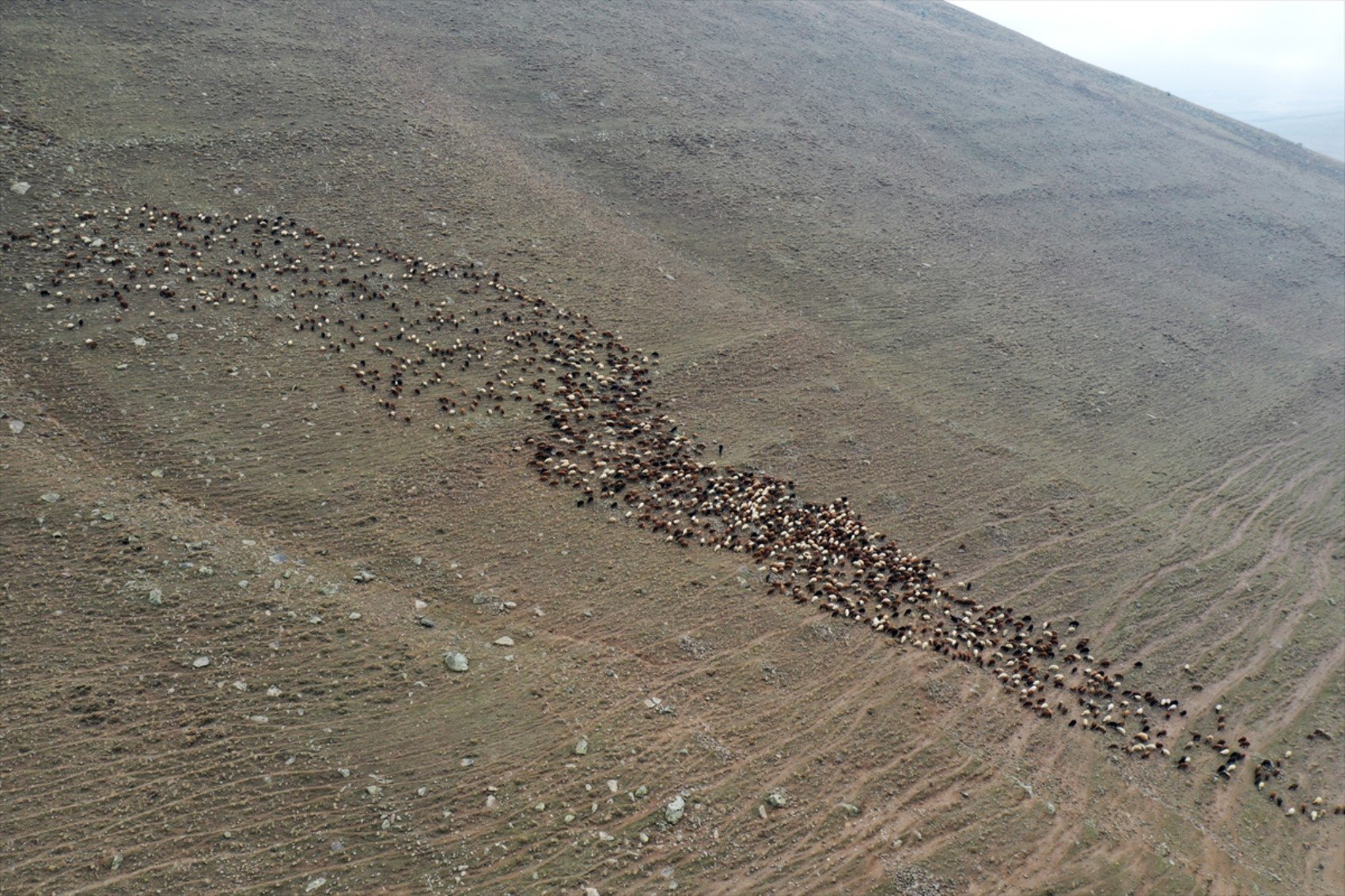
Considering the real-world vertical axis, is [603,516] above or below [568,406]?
below

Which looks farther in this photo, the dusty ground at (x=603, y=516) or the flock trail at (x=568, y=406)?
the flock trail at (x=568, y=406)

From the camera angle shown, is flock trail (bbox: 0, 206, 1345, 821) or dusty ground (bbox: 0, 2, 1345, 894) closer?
dusty ground (bbox: 0, 2, 1345, 894)

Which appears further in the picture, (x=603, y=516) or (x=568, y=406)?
(x=568, y=406)

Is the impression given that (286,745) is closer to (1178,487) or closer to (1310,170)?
(1178,487)

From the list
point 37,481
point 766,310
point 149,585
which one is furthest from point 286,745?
point 766,310
